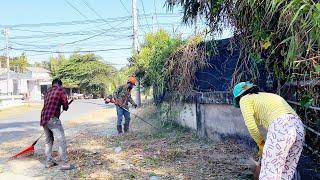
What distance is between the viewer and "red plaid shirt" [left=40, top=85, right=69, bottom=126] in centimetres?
730

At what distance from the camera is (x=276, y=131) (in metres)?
3.57

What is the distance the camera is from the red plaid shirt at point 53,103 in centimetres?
730

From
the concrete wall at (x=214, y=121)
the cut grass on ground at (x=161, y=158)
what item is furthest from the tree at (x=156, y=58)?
the cut grass on ground at (x=161, y=158)

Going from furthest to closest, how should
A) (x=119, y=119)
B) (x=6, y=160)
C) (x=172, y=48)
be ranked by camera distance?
(x=119, y=119) → (x=172, y=48) → (x=6, y=160)

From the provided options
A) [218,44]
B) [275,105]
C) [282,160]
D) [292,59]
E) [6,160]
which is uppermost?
[218,44]

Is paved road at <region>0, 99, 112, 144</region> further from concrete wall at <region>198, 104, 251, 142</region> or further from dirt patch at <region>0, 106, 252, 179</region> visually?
concrete wall at <region>198, 104, 251, 142</region>

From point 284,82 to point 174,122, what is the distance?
19.7ft

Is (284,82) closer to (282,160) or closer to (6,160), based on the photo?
(282,160)

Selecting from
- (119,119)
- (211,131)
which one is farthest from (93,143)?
(211,131)

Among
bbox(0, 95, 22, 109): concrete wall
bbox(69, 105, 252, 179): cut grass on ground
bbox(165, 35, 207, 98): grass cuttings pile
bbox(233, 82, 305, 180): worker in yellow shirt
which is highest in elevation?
bbox(165, 35, 207, 98): grass cuttings pile

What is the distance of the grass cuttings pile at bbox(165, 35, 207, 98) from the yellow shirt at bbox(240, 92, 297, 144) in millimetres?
5375

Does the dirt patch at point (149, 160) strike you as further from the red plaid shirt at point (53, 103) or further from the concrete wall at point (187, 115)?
the red plaid shirt at point (53, 103)

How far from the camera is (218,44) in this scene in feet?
28.3

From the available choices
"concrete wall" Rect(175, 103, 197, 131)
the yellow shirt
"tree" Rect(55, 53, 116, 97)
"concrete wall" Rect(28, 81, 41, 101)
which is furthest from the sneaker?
"concrete wall" Rect(28, 81, 41, 101)
